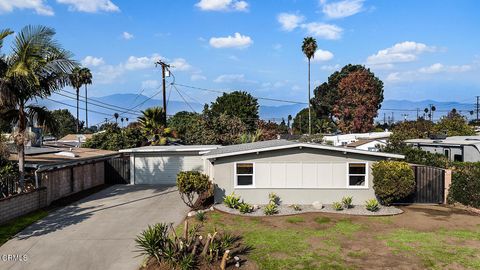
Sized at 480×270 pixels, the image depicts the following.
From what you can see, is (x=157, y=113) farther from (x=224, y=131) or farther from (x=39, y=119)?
(x=39, y=119)

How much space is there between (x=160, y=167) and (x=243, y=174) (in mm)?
11065

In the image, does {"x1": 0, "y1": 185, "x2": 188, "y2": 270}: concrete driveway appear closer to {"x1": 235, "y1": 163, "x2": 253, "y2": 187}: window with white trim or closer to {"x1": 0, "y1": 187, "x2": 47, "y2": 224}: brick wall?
{"x1": 0, "y1": 187, "x2": 47, "y2": 224}: brick wall

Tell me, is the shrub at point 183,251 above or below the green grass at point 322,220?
above

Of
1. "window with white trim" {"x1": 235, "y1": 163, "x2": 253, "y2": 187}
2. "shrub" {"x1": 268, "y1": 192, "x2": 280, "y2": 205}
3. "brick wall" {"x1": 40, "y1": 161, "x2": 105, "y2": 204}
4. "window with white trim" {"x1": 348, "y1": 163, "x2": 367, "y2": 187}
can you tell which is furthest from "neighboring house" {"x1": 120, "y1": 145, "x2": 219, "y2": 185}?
"window with white trim" {"x1": 348, "y1": 163, "x2": 367, "y2": 187}

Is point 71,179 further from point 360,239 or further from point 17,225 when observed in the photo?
point 360,239

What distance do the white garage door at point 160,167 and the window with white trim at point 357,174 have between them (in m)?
13.1

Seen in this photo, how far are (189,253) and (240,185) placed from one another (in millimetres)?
8468

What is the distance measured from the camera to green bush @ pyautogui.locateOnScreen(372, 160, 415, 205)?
1853 cm

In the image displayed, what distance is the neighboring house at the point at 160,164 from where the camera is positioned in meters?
29.2

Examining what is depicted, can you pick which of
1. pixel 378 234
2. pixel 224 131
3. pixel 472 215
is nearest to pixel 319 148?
pixel 378 234

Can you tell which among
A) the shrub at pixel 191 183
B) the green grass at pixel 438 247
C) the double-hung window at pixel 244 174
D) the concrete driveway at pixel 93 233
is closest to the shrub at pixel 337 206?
the green grass at pixel 438 247

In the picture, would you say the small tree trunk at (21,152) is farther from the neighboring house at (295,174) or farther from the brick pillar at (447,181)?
the brick pillar at (447,181)

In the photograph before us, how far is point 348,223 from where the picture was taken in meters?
16.9

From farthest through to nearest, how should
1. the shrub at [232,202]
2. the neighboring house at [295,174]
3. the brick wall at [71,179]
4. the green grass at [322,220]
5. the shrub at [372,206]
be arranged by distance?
the brick wall at [71,179]
the neighboring house at [295,174]
the shrub at [232,202]
the shrub at [372,206]
the green grass at [322,220]
